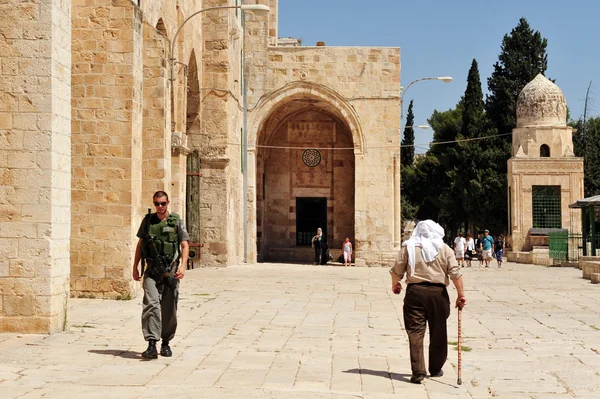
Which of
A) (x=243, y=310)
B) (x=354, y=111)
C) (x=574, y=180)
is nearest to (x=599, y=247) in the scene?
(x=574, y=180)

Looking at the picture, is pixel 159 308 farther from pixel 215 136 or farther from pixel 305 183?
pixel 305 183

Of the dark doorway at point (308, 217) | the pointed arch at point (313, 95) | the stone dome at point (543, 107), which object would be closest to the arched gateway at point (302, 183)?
the dark doorway at point (308, 217)

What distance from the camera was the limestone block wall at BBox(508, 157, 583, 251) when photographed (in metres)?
33.1

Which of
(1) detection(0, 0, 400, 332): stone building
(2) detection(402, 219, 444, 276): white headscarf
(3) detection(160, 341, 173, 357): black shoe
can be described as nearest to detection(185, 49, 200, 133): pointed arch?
(1) detection(0, 0, 400, 332): stone building

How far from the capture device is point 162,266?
7859 mm

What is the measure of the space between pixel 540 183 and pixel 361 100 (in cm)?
915

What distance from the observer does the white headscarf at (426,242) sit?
7.02 metres

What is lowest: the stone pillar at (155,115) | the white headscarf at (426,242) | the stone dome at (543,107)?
the white headscarf at (426,242)

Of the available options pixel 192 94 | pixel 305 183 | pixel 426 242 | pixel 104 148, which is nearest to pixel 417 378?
pixel 426 242

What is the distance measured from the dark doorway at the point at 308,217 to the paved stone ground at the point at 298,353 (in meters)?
17.1

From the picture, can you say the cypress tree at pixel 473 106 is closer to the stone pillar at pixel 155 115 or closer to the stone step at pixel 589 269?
the stone step at pixel 589 269

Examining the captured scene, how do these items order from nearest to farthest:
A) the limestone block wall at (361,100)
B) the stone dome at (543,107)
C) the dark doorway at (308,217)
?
the limestone block wall at (361,100) < the dark doorway at (308,217) < the stone dome at (543,107)

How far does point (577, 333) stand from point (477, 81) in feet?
122

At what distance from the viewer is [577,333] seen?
10.1 meters
